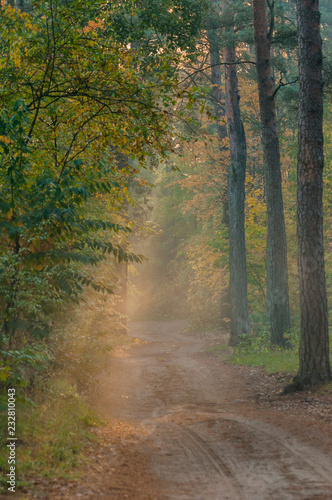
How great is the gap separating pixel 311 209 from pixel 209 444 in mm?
5496

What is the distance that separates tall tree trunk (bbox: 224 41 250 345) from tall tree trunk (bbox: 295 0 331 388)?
946 cm

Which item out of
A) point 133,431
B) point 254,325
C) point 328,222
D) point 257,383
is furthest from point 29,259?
point 254,325

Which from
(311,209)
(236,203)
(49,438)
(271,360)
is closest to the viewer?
(49,438)

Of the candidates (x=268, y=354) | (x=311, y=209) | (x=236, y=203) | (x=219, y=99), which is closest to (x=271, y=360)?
(x=268, y=354)

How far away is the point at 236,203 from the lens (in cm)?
2019

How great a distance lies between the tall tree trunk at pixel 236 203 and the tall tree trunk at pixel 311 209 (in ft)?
31.0

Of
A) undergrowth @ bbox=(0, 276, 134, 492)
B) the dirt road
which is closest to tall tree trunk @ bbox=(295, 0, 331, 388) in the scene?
the dirt road

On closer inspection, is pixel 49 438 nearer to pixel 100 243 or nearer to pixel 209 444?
pixel 209 444

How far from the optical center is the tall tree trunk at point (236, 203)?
19703mm

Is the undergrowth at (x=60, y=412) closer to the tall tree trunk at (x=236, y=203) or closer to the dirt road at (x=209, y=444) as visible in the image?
the dirt road at (x=209, y=444)

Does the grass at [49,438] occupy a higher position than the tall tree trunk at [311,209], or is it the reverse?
the tall tree trunk at [311,209]

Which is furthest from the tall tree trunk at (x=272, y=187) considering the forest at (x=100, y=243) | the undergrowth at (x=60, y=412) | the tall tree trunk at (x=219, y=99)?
the undergrowth at (x=60, y=412)

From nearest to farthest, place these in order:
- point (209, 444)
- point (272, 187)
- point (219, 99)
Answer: point (209, 444) < point (272, 187) < point (219, 99)

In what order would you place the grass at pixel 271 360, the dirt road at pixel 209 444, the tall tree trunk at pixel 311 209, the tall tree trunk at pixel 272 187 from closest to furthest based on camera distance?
the dirt road at pixel 209 444
the tall tree trunk at pixel 311 209
the grass at pixel 271 360
the tall tree trunk at pixel 272 187
